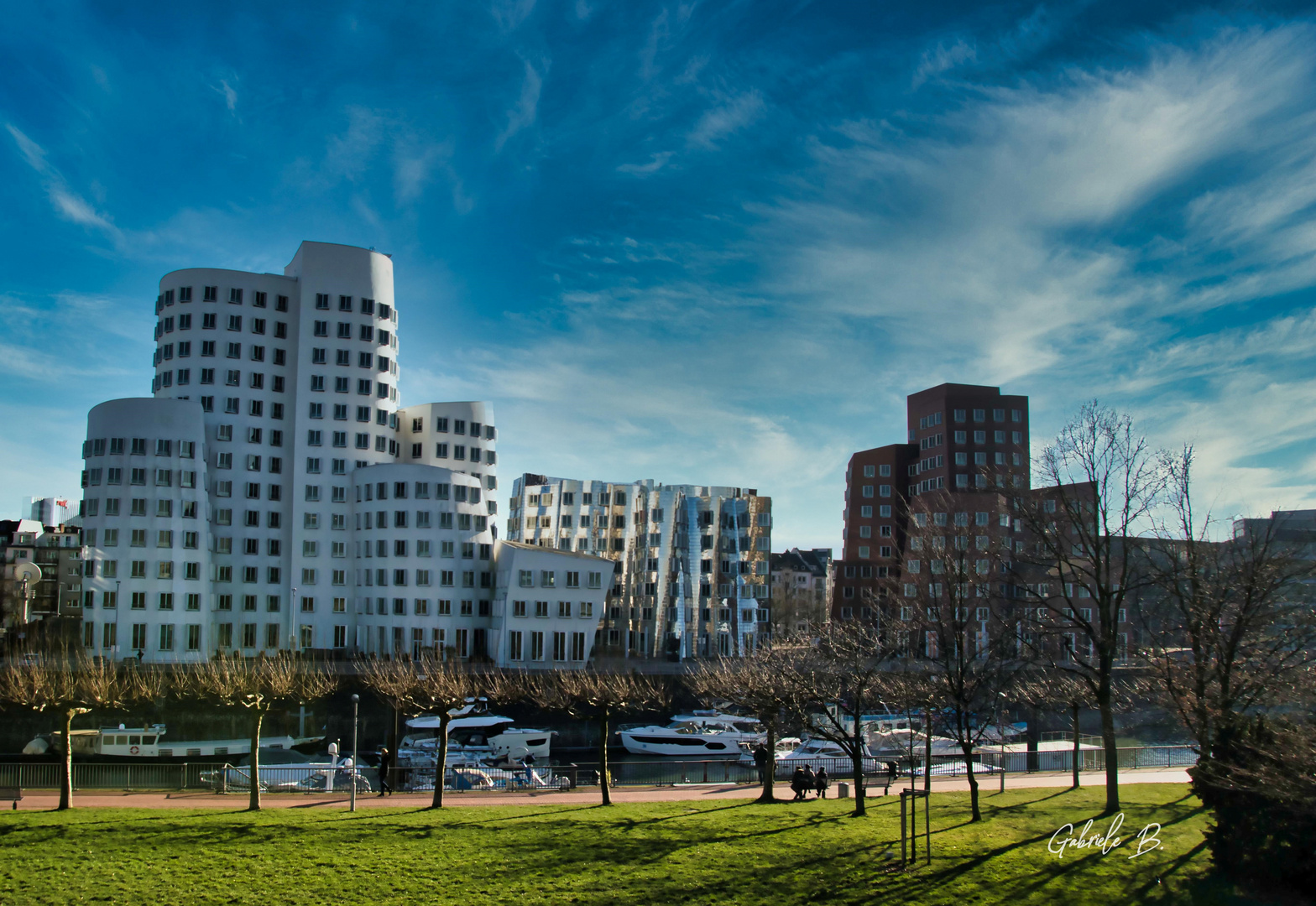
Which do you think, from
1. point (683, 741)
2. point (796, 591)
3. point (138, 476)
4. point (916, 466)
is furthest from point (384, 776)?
point (796, 591)

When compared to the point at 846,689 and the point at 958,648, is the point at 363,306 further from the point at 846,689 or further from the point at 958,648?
the point at 958,648

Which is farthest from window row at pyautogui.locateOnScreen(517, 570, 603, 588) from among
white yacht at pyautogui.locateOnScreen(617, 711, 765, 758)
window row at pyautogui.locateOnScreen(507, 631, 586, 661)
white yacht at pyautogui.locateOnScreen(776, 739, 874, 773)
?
white yacht at pyautogui.locateOnScreen(776, 739, 874, 773)

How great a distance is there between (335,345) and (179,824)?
70980 mm

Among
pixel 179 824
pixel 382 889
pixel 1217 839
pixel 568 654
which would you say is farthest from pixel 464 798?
pixel 568 654

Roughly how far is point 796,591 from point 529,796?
452 ft

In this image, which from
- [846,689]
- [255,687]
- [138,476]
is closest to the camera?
[255,687]

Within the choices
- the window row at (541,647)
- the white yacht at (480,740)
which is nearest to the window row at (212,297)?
the window row at (541,647)

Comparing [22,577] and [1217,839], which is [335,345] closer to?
[22,577]

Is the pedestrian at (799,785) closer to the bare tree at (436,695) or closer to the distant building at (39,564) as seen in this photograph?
the bare tree at (436,695)

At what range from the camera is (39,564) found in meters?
129

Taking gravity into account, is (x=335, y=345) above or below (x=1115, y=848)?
above

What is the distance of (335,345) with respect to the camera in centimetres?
9169
